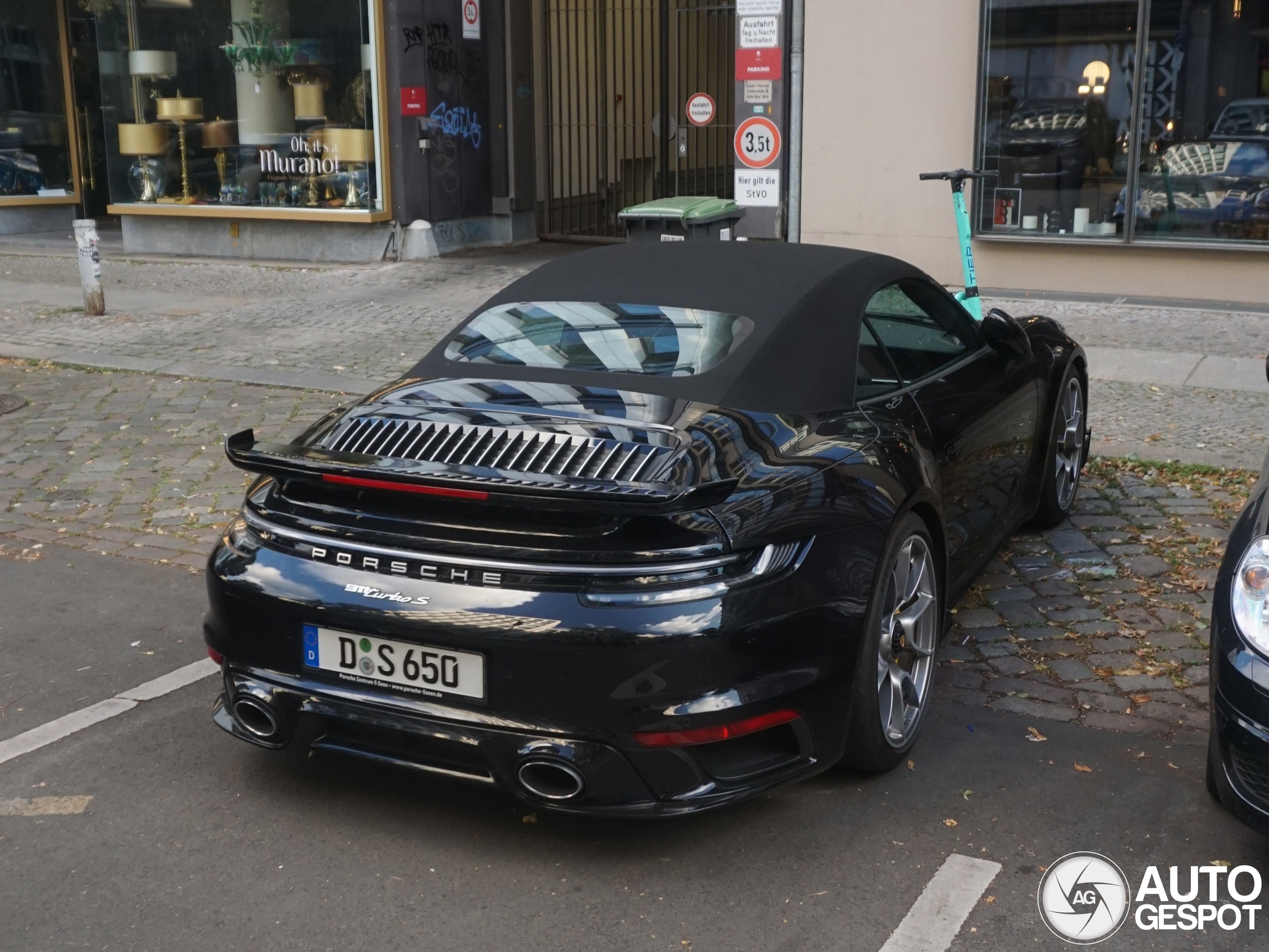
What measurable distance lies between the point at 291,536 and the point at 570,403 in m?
0.83

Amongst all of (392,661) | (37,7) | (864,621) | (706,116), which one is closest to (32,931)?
(392,661)

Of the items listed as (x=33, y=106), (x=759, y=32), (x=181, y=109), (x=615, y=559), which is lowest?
(x=615, y=559)

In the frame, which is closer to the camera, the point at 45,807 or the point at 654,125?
the point at 45,807

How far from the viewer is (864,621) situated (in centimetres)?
375

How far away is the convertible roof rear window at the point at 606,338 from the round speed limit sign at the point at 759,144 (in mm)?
7087

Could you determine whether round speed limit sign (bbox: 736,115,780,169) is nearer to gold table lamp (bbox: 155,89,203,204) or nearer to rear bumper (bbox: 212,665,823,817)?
gold table lamp (bbox: 155,89,203,204)

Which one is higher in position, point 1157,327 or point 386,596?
point 386,596

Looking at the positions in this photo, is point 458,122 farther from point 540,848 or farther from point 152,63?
point 540,848

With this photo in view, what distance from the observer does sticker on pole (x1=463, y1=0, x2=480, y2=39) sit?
1556 cm

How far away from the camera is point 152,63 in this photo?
16.5 m

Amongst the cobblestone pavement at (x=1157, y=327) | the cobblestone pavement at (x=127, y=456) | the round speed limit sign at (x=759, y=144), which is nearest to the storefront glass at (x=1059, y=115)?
the cobblestone pavement at (x=1157, y=327)

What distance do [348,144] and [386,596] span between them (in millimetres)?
12425

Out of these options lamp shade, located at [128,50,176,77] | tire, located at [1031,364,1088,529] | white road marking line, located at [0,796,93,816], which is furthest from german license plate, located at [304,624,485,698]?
lamp shade, located at [128,50,176,77]

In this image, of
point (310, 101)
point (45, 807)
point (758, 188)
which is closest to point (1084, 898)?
point (45, 807)
